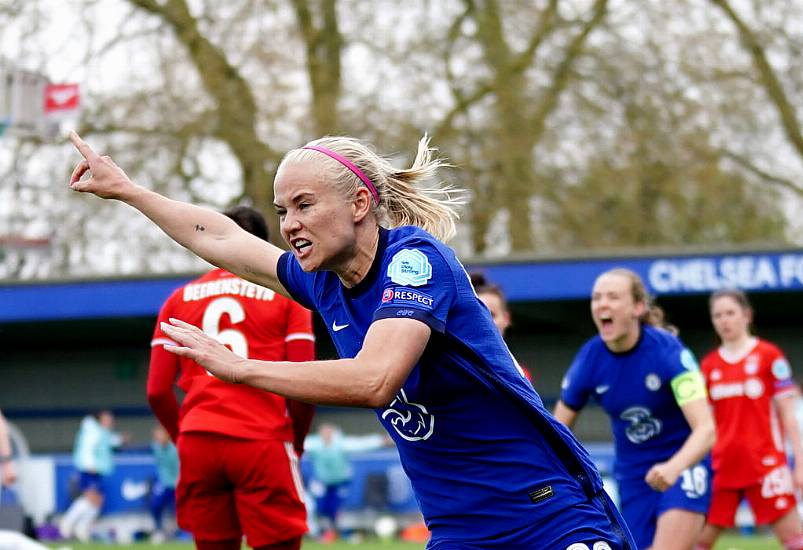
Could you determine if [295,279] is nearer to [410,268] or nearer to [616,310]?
[410,268]

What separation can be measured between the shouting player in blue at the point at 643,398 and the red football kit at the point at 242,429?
157 cm

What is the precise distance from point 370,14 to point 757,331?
747cm

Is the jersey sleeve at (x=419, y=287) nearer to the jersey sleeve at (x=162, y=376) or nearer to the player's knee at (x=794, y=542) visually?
the jersey sleeve at (x=162, y=376)

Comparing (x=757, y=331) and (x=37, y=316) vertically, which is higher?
(x=757, y=331)

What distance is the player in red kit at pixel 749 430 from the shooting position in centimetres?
914

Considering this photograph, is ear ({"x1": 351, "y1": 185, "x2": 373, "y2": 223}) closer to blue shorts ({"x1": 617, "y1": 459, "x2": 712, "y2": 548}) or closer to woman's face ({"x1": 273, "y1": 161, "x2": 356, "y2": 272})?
woman's face ({"x1": 273, "y1": 161, "x2": 356, "y2": 272})

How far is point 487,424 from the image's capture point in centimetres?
347

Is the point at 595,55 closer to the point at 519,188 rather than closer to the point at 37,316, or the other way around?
the point at 519,188

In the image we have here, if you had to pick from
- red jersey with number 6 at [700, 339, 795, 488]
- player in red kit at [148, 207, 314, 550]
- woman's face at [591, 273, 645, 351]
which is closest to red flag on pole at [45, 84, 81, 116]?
player in red kit at [148, 207, 314, 550]

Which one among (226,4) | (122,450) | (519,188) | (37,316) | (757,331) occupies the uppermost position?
(226,4)

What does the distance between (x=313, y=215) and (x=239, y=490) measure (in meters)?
3.36

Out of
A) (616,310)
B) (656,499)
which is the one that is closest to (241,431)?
(616,310)

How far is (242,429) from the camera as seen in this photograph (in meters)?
6.47

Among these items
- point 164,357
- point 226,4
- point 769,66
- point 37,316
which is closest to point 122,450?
point 37,316
